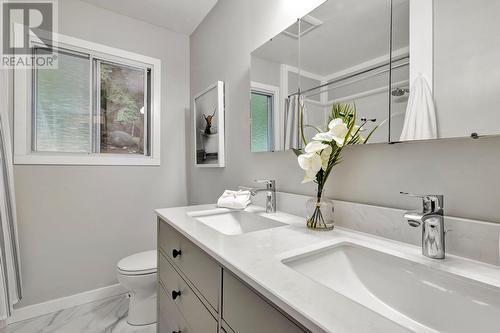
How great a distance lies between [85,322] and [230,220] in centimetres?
137

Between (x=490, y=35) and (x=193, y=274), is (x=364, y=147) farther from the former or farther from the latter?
(x=193, y=274)

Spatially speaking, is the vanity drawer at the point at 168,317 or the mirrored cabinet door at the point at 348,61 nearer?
the mirrored cabinet door at the point at 348,61

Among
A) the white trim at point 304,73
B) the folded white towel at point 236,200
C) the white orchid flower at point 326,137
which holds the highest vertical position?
the white trim at point 304,73

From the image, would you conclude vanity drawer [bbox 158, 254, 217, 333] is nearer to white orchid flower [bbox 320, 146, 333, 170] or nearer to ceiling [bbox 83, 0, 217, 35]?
white orchid flower [bbox 320, 146, 333, 170]

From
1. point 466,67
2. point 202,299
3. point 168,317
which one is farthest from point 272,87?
point 168,317

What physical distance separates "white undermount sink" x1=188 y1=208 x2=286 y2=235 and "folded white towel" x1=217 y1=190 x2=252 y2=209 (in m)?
0.04

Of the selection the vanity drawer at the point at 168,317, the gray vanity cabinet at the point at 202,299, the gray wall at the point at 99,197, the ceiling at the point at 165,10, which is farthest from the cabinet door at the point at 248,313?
the ceiling at the point at 165,10

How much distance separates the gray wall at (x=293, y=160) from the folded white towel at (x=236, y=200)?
0.18m

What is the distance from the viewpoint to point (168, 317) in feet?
3.73

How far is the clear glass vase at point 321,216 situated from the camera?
885mm

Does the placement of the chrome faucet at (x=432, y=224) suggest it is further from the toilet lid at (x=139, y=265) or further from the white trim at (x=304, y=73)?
the toilet lid at (x=139, y=265)

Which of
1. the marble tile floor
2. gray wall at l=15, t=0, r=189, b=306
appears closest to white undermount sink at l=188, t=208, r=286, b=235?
the marble tile floor

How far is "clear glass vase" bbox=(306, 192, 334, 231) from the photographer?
0.89 meters

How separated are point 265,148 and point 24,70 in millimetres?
1857
